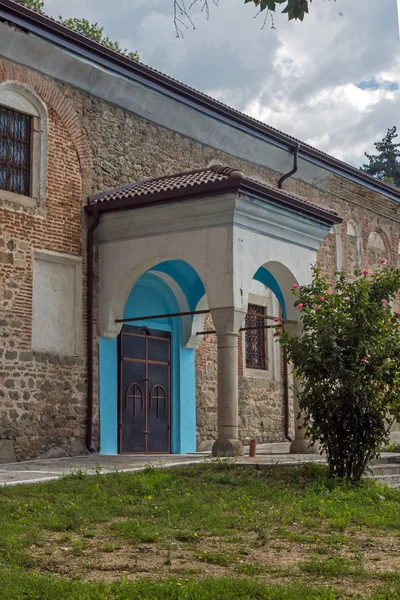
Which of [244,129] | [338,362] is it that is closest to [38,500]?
[338,362]

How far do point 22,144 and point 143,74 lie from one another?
2.49 metres

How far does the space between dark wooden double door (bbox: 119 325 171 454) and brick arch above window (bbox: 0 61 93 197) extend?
2720 mm

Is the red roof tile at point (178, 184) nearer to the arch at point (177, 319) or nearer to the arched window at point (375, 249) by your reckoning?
the arch at point (177, 319)

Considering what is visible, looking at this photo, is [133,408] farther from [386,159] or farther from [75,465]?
[386,159]

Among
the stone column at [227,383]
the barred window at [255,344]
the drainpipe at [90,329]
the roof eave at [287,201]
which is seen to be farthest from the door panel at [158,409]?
the roof eave at [287,201]

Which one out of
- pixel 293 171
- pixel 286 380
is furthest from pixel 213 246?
pixel 293 171

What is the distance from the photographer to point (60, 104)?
13500 mm

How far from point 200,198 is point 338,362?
4.15 metres

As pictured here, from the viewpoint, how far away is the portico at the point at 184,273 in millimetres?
12383

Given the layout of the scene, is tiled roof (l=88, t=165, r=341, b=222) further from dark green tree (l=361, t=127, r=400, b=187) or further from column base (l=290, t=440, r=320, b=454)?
dark green tree (l=361, t=127, r=400, b=187)

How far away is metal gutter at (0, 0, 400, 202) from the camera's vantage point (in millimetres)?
12383

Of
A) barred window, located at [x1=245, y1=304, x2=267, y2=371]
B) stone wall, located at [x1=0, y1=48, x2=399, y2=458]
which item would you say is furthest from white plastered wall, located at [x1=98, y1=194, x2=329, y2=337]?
barred window, located at [x1=245, y1=304, x2=267, y2=371]

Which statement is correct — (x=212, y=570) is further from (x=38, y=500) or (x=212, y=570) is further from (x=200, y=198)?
(x=200, y=198)

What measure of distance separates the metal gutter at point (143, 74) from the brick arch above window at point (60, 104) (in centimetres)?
59
